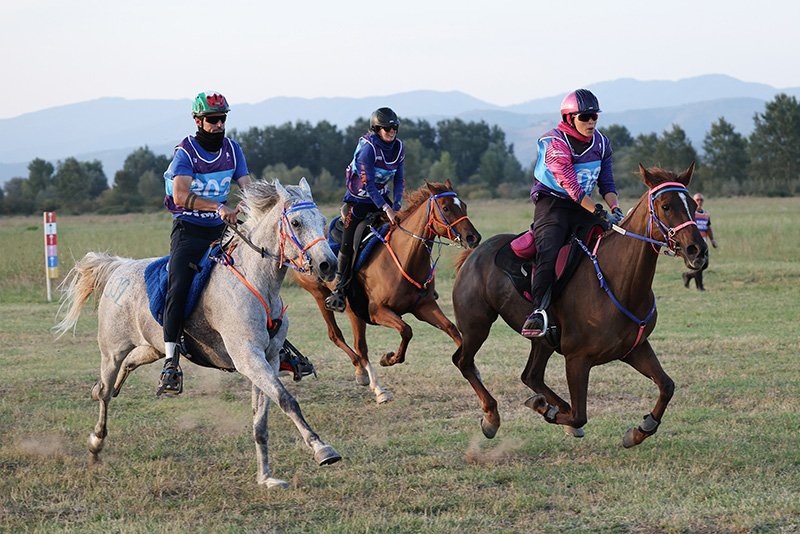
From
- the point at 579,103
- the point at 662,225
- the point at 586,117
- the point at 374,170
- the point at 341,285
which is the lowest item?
the point at 341,285

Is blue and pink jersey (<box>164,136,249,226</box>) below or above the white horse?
above

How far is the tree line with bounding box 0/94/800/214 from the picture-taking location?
70.8 m

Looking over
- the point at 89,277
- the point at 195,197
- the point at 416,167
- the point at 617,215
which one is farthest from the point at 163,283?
the point at 416,167

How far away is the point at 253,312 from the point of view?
23.7ft

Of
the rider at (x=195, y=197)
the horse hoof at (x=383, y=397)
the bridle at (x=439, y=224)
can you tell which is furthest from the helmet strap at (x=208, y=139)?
the horse hoof at (x=383, y=397)

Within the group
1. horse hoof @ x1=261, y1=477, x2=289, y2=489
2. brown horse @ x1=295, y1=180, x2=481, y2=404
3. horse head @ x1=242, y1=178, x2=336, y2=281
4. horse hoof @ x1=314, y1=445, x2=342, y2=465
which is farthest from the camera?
brown horse @ x1=295, y1=180, x2=481, y2=404

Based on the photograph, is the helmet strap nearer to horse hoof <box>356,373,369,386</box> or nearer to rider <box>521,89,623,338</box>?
rider <box>521,89,623,338</box>

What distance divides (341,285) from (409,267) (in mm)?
857

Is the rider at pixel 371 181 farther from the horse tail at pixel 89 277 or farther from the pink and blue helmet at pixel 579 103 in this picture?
the pink and blue helmet at pixel 579 103

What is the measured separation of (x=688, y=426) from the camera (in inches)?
347

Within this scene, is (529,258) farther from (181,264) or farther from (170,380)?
(170,380)

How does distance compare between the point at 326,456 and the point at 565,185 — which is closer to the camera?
the point at 326,456

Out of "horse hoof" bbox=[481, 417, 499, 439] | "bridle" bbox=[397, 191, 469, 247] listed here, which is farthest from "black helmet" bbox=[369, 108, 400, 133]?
"horse hoof" bbox=[481, 417, 499, 439]

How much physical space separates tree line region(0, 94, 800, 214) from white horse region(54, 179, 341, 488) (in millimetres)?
52876
